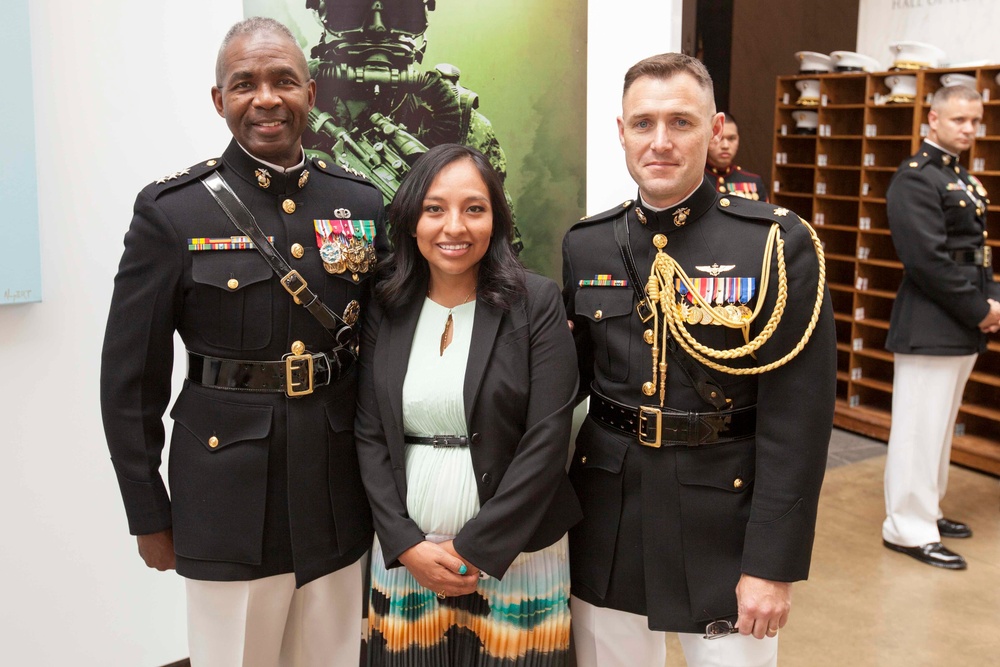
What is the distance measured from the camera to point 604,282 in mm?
2154

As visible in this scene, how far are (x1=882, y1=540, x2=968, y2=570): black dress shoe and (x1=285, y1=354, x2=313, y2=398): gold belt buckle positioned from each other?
132 inches

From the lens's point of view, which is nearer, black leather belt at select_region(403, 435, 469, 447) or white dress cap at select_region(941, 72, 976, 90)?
black leather belt at select_region(403, 435, 469, 447)

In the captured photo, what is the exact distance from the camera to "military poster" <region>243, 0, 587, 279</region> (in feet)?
8.66

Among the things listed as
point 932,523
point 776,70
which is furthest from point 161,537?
point 776,70

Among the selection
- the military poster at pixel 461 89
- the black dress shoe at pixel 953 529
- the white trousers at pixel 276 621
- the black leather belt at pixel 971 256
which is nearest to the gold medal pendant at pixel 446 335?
the white trousers at pixel 276 621

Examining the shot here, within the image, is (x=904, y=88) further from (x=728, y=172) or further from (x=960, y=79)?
(x=728, y=172)

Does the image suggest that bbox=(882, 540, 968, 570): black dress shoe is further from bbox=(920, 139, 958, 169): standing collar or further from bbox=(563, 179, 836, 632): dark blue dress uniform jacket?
bbox=(563, 179, 836, 632): dark blue dress uniform jacket

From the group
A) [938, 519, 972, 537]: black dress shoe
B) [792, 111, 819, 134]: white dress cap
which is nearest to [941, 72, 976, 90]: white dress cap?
[792, 111, 819, 134]: white dress cap

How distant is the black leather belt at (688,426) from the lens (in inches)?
79.4

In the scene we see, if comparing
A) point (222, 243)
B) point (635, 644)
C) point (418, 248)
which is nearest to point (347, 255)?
point (418, 248)

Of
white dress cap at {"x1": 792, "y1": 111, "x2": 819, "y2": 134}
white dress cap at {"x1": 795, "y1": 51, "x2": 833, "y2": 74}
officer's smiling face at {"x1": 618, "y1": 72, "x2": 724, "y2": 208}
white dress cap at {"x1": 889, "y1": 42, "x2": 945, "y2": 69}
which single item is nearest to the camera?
officer's smiling face at {"x1": 618, "y1": 72, "x2": 724, "y2": 208}

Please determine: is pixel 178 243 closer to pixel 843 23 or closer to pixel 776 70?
pixel 776 70

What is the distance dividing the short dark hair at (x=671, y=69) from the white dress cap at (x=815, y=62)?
513cm

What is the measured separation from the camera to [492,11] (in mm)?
2762
